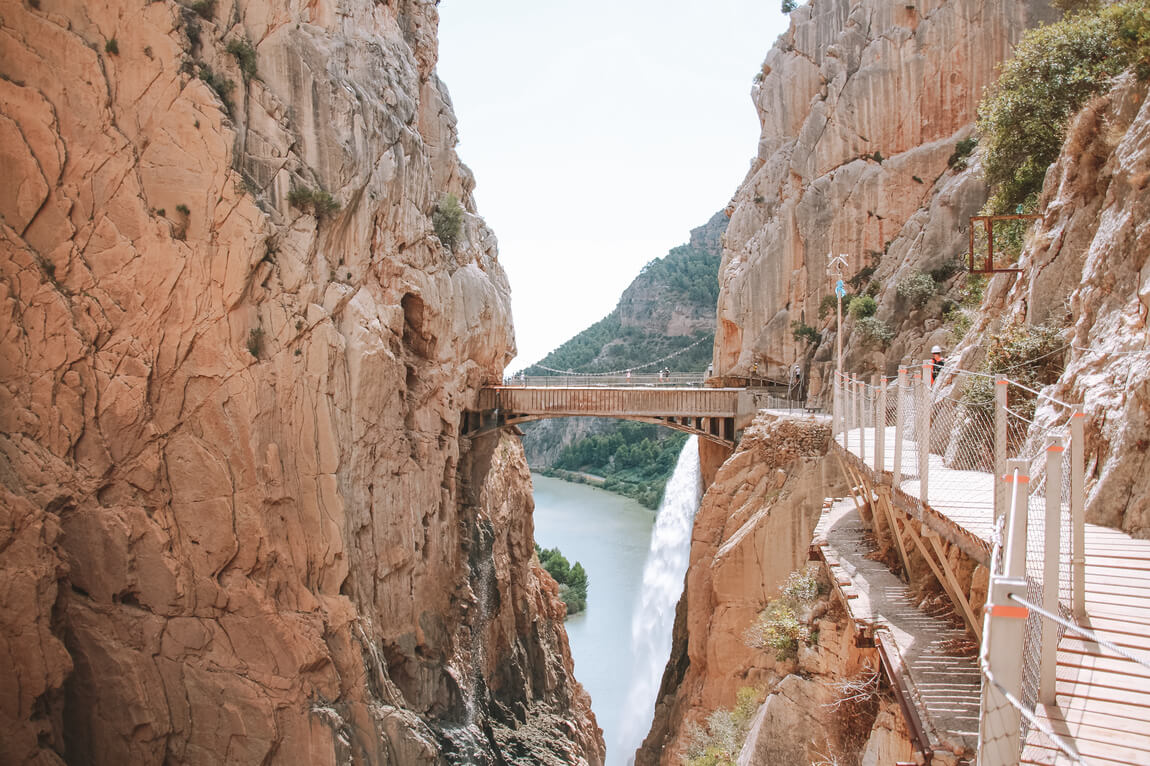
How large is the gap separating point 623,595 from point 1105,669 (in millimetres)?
42711

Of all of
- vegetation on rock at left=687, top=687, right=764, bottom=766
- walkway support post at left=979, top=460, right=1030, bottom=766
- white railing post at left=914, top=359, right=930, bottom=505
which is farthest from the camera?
vegetation on rock at left=687, top=687, right=764, bottom=766

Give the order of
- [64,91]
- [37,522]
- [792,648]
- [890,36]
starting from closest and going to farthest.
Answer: [792,648]
[37,522]
[64,91]
[890,36]

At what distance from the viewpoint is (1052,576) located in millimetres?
3320

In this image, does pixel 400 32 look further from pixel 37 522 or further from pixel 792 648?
pixel 792 648

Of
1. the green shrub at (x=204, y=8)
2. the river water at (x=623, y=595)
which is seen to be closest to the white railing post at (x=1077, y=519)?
the green shrub at (x=204, y=8)

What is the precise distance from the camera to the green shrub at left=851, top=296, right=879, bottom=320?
2416cm

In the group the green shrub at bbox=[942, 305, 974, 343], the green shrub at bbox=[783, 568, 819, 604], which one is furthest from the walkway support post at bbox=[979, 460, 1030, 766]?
the green shrub at bbox=[942, 305, 974, 343]

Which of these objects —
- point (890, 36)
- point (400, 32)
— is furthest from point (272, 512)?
point (890, 36)

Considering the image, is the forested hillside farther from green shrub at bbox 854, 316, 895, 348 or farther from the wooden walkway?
the wooden walkway

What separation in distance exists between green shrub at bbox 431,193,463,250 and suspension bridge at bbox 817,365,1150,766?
1457cm

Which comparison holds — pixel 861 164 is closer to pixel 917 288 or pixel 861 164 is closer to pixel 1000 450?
pixel 917 288

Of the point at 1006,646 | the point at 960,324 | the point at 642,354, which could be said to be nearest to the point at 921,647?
the point at 1006,646

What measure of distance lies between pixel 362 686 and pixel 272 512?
423 centimetres

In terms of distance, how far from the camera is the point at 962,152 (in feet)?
81.6
